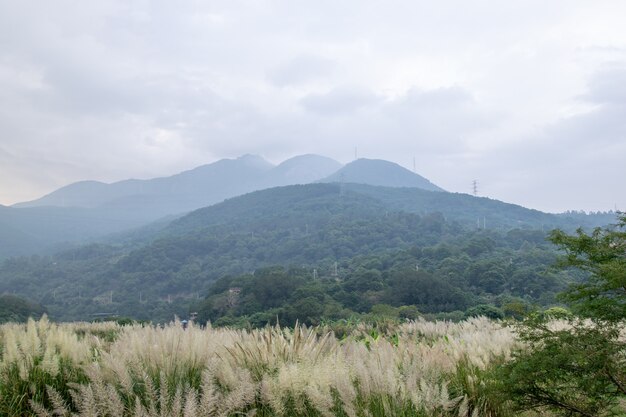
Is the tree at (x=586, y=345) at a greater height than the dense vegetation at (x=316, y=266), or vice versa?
the tree at (x=586, y=345)

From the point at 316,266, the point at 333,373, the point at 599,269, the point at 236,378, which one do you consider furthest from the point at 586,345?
the point at 316,266

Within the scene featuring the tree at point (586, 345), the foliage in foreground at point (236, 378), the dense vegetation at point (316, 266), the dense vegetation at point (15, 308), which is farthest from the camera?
the dense vegetation at point (316, 266)

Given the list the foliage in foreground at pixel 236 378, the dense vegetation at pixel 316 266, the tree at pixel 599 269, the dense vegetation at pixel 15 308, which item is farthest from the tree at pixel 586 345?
the dense vegetation at pixel 15 308

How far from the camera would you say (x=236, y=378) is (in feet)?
12.8

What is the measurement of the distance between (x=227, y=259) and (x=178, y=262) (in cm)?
1315

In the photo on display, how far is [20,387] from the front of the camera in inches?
166

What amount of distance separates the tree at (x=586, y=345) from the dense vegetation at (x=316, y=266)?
45.4 meters

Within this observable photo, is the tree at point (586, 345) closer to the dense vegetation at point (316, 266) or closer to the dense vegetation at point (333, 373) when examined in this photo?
the dense vegetation at point (333, 373)

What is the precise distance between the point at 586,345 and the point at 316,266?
378ft

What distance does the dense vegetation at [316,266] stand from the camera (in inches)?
2505

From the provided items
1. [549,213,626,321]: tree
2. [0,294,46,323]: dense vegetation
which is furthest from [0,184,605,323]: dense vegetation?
[549,213,626,321]: tree

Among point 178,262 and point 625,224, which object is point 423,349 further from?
point 178,262

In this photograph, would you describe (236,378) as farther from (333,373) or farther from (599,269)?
(599,269)

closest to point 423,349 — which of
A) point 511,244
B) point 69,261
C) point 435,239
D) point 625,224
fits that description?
point 625,224
